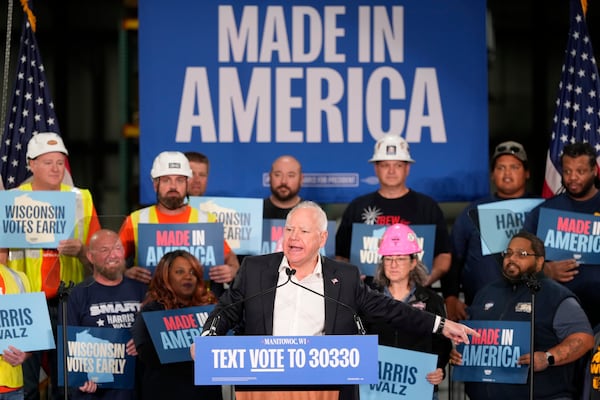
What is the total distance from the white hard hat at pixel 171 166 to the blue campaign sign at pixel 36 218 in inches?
22.3

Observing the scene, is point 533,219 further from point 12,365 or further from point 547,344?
point 12,365

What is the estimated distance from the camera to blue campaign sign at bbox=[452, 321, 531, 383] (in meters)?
6.44

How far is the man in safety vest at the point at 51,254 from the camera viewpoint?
7.15 metres

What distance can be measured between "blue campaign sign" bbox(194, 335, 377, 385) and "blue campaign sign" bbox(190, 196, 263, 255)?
2963 mm

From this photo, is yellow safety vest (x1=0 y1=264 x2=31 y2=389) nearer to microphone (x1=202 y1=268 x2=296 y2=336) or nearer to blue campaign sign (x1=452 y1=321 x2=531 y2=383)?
microphone (x1=202 y1=268 x2=296 y2=336)

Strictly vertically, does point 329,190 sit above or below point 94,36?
below

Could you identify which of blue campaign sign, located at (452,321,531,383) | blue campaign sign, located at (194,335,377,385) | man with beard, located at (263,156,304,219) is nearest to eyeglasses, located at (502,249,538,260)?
blue campaign sign, located at (452,321,531,383)

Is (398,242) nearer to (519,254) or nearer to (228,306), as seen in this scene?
(519,254)

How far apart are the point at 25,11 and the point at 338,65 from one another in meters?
2.48

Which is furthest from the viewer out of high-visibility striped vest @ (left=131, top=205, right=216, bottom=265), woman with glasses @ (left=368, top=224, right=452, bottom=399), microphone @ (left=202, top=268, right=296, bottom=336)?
high-visibility striped vest @ (left=131, top=205, right=216, bottom=265)

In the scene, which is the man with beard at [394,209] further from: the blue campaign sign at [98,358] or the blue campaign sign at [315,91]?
the blue campaign sign at [98,358]

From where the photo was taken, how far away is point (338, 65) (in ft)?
29.9

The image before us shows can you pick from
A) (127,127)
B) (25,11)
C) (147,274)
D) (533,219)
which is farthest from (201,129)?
(533,219)

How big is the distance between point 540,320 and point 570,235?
30.6 inches
